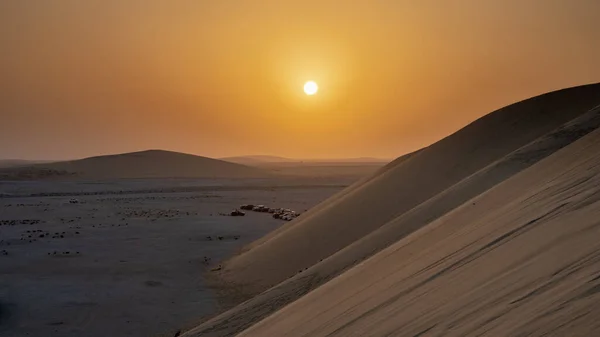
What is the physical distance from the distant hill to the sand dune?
85.1m

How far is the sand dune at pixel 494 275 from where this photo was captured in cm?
281

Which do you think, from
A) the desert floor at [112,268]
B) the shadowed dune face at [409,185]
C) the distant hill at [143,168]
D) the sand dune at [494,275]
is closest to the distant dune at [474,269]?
the sand dune at [494,275]

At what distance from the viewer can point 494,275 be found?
3.66m

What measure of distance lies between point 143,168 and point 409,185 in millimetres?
95854

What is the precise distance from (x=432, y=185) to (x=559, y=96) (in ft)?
19.0

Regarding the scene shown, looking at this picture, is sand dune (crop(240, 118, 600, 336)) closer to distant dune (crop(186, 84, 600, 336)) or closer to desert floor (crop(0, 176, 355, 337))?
distant dune (crop(186, 84, 600, 336))

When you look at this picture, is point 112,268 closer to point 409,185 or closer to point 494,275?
point 409,185

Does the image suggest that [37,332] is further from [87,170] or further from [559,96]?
[87,170]

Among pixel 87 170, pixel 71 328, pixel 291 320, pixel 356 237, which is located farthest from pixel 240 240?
pixel 87 170

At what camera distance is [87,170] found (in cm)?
9662

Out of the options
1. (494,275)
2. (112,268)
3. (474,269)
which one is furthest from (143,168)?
(494,275)

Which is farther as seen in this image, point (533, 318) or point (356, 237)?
point (356, 237)

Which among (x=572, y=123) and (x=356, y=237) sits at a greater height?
(x=572, y=123)

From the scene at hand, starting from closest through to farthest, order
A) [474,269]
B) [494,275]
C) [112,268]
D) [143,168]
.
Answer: [494,275], [474,269], [112,268], [143,168]
